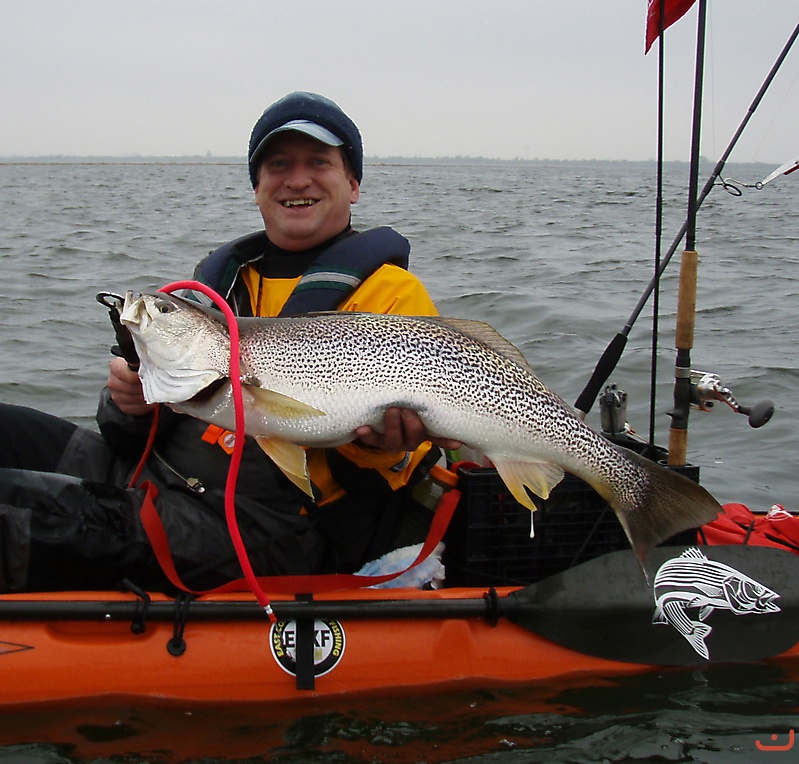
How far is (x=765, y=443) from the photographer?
22.2 feet

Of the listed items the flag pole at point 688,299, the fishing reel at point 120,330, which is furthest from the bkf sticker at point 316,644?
the flag pole at point 688,299

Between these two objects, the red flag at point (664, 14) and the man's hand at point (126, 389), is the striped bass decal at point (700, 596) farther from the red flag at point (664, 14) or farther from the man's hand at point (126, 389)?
the red flag at point (664, 14)

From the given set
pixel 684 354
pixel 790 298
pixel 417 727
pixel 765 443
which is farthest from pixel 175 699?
pixel 790 298

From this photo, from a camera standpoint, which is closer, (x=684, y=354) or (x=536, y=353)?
(x=684, y=354)

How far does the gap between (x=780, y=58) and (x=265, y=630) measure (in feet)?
11.6

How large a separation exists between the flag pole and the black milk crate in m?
0.17

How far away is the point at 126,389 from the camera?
3.21 metres

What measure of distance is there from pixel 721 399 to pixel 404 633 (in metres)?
1.67

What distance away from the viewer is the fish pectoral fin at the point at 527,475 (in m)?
3.00

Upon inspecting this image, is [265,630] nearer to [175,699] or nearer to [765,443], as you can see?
[175,699]

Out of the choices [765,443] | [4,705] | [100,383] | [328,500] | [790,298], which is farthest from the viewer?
[790,298]

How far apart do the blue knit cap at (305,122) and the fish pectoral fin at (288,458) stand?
1.29 metres

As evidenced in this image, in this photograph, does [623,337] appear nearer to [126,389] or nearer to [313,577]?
[313,577]

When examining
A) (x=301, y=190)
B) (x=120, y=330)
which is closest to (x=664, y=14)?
(x=301, y=190)
